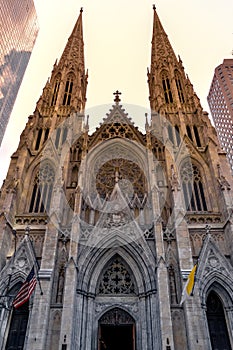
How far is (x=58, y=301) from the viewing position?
1633cm

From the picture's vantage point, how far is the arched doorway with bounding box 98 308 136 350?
16594mm

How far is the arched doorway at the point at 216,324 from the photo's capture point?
605 inches

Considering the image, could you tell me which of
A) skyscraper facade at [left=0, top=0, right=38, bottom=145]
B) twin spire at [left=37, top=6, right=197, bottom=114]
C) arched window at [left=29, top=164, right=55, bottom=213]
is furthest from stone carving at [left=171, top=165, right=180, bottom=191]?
skyscraper facade at [left=0, top=0, right=38, bottom=145]

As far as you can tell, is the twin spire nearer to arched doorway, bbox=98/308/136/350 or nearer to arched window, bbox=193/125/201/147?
arched window, bbox=193/125/201/147

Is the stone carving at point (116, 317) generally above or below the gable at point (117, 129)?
below

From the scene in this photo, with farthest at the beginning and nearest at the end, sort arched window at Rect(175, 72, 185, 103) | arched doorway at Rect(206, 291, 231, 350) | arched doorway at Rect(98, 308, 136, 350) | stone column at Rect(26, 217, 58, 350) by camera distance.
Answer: arched window at Rect(175, 72, 185, 103) → arched doorway at Rect(98, 308, 136, 350) → arched doorway at Rect(206, 291, 231, 350) → stone column at Rect(26, 217, 58, 350)

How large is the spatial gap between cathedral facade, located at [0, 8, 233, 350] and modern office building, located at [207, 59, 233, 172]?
3575cm

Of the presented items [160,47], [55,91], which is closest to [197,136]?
[55,91]

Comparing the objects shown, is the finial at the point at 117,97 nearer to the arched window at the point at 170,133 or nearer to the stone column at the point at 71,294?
the arched window at the point at 170,133

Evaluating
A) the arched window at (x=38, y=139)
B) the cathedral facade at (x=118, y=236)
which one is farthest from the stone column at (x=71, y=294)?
the arched window at (x=38, y=139)

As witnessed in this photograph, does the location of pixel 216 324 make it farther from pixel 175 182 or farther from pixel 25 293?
pixel 25 293

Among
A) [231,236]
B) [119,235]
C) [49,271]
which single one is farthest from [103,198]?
[231,236]

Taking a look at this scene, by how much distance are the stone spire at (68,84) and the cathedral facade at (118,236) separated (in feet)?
9.64

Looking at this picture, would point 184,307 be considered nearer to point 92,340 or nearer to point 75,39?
point 92,340
